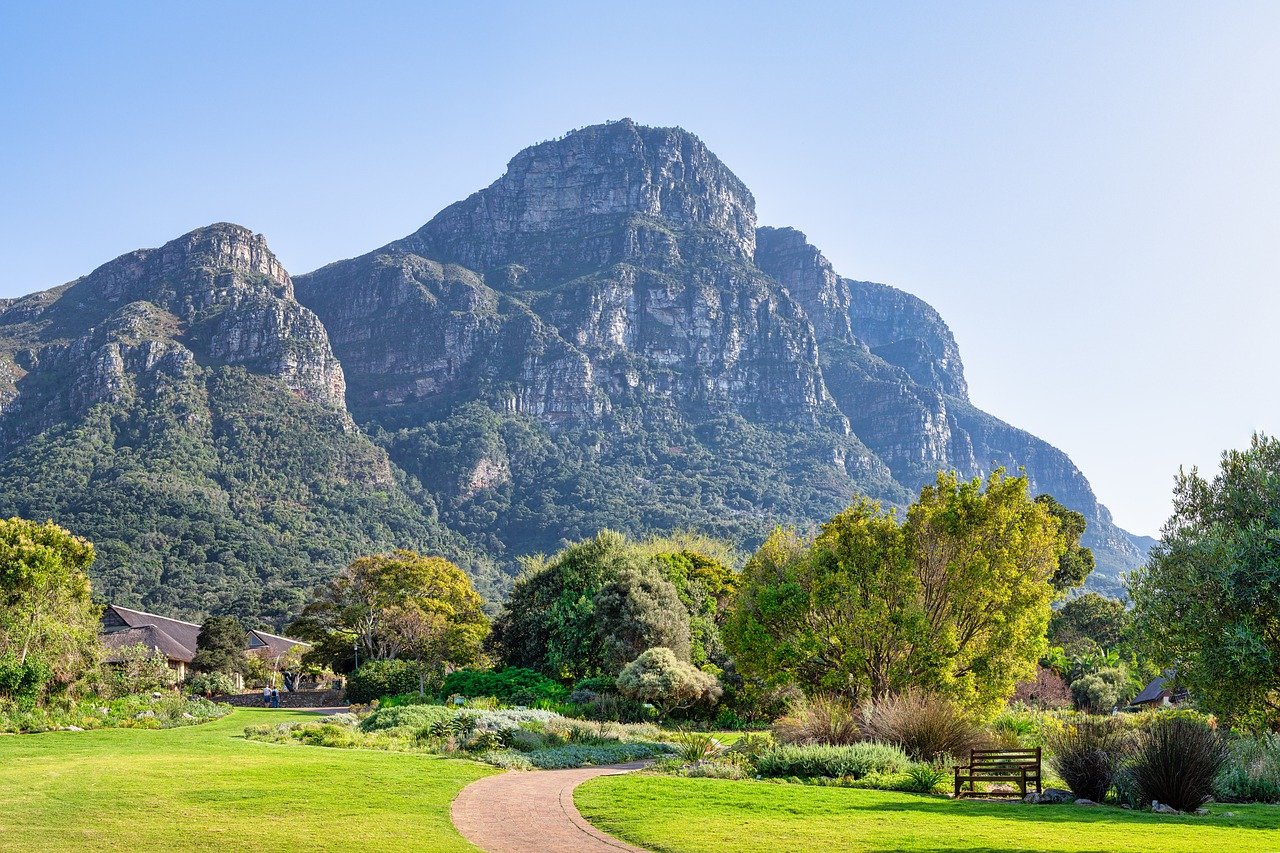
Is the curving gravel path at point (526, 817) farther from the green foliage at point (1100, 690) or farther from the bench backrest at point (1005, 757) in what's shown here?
the green foliage at point (1100, 690)

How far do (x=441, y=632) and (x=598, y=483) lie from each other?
10746cm

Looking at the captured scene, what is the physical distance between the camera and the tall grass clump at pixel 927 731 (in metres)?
20.5

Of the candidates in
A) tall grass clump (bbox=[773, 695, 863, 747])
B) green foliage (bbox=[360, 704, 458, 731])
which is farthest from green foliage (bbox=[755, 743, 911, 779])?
green foliage (bbox=[360, 704, 458, 731])

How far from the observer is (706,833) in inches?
514

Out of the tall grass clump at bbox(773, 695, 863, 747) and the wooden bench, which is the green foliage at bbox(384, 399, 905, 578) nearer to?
the tall grass clump at bbox(773, 695, 863, 747)

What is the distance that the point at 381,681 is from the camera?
141ft

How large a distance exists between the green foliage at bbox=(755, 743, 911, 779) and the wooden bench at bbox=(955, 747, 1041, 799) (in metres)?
1.45

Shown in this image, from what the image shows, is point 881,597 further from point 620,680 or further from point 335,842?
point 335,842

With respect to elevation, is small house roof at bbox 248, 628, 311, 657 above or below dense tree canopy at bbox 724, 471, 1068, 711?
below

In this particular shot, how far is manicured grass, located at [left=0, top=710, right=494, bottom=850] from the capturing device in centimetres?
1194

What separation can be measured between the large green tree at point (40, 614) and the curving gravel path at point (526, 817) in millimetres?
18622

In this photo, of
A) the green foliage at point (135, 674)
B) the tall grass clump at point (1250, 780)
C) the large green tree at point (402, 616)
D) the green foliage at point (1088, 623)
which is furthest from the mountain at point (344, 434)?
the tall grass clump at point (1250, 780)

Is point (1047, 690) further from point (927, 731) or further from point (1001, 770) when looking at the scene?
point (1001, 770)

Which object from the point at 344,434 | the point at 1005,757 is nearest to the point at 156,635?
the point at 1005,757
